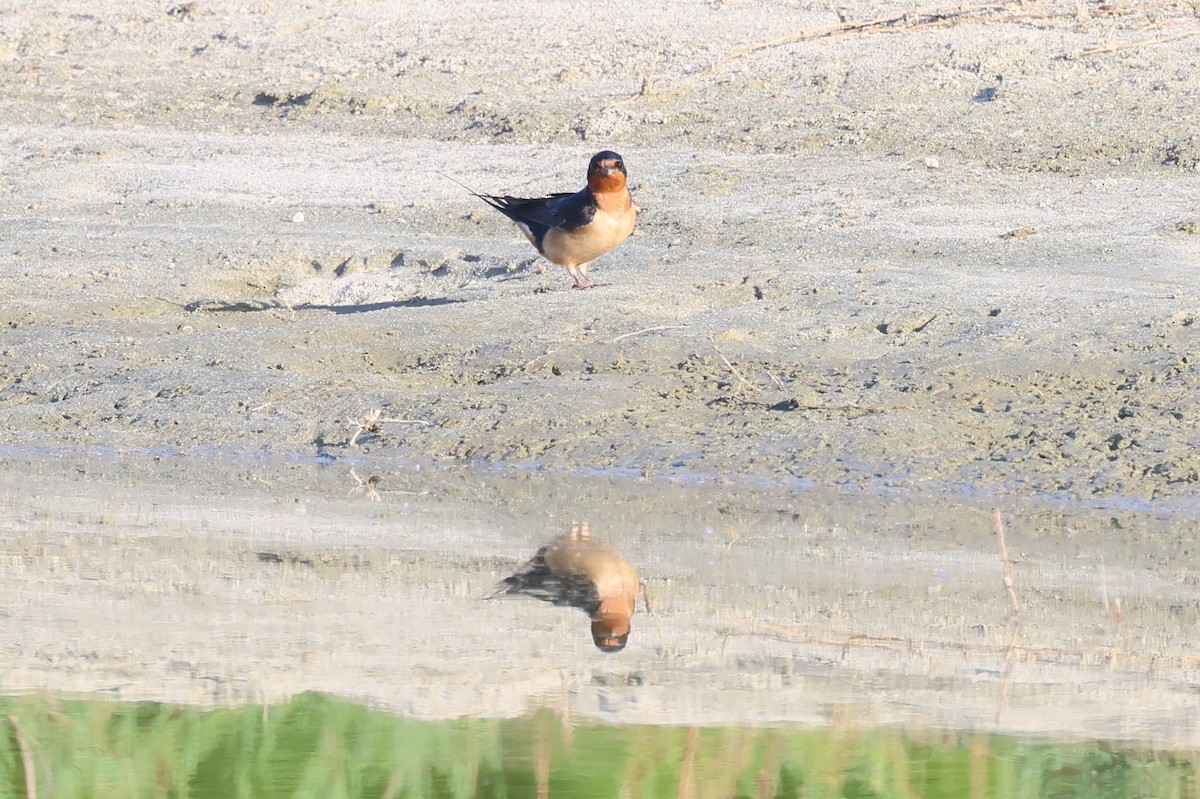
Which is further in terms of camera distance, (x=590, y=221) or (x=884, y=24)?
(x=884, y=24)

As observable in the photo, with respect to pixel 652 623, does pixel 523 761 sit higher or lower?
lower

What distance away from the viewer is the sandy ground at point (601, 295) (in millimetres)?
5297

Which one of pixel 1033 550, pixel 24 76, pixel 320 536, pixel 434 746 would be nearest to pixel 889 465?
pixel 1033 550

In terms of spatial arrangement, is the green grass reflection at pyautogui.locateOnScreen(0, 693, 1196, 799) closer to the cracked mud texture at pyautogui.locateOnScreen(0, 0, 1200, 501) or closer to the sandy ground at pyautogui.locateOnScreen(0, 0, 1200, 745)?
the sandy ground at pyautogui.locateOnScreen(0, 0, 1200, 745)

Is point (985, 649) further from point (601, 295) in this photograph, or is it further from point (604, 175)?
point (604, 175)

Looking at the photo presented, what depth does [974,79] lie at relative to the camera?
1174cm

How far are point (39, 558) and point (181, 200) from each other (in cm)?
589

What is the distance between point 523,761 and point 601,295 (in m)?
4.99

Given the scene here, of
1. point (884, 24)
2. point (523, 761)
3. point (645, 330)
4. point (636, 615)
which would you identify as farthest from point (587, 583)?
point (884, 24)

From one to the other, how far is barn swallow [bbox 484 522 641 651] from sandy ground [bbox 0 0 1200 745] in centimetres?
11

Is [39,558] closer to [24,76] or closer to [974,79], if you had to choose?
[974,79]

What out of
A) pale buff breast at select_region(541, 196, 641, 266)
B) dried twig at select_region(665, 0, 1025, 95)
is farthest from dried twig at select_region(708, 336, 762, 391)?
dried twig at select_region(665, 0, 1025, 95)

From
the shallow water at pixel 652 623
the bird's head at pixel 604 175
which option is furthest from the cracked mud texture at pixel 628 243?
the shallow water at pixel 652 623

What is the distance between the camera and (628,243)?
9930mm
